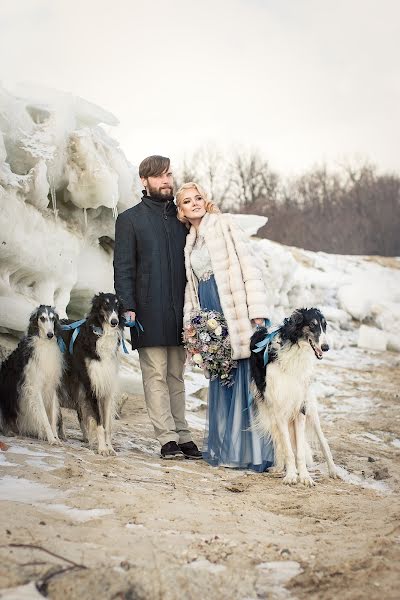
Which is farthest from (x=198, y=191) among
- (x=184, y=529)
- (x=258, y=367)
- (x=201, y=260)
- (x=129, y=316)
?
(x=184, y=529)

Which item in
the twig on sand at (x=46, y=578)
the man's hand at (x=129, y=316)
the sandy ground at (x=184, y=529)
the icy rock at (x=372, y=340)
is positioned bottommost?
the sandy ground at (x=184, y=529)

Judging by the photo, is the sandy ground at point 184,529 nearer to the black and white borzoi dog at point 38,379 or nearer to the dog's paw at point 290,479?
the dog's paw at point 290,479

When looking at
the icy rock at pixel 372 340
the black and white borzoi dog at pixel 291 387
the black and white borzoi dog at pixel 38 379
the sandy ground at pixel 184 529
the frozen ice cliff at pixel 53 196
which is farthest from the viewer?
the icy rock at pixel 372 340

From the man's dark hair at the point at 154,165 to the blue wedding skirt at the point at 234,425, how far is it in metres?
0.98

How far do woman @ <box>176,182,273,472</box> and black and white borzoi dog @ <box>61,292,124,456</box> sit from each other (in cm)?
62

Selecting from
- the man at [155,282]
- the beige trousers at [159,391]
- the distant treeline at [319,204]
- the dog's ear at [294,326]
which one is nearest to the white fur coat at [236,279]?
the dog's ear at [294,326]

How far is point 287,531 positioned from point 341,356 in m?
11.0

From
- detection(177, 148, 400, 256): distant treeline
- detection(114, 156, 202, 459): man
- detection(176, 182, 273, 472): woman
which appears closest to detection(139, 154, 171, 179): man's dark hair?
detection(114, 156, 202, 459): man

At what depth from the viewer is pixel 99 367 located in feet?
18.1

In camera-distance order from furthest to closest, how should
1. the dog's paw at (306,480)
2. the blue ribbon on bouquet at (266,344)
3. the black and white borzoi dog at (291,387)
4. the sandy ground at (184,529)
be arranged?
the blue ribbon on bouquet at (266,344) → the black and white borzoi dog at (291,387) → the dog's paw at (306,480) → the sandy ground at (184,529)

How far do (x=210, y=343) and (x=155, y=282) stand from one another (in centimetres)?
68

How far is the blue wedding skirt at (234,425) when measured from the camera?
5.38m

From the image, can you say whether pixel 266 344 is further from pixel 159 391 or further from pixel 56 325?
pixel 56 325

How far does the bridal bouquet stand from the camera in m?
5.36
